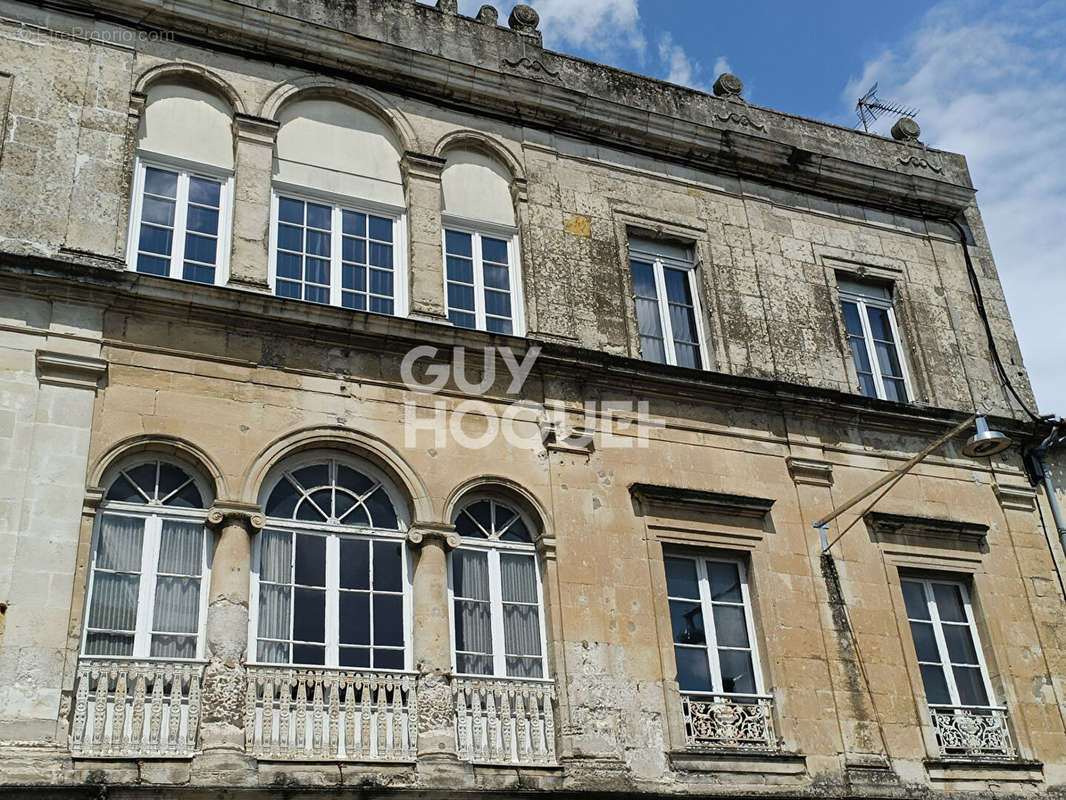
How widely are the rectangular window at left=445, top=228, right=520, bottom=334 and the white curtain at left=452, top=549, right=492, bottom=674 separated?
2.59 metres

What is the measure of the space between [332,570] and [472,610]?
139cm

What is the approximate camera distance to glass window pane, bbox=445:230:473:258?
13.8 m

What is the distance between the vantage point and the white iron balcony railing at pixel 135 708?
9.66 metres

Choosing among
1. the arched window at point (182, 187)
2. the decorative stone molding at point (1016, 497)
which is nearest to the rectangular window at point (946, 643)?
the decorative stone molding at point (1016, 497)

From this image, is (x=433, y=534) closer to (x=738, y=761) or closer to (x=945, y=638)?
(x=738, y=761)

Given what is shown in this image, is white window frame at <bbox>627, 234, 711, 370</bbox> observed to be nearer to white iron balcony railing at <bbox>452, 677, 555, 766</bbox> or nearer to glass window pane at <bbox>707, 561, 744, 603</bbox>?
glass window pane at <bbox>707, 561, 744, 603</bbox>

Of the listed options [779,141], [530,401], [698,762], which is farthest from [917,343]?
[698,762]

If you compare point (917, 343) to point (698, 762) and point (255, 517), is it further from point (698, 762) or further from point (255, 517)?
point (255, 517)

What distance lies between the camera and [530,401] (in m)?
12.9

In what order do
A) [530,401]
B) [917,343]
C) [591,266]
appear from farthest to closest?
[917,343], [591,266], [530,401]

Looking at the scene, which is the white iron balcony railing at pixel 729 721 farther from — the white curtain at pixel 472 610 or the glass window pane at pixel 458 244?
the glass window pane at pixel 458 244

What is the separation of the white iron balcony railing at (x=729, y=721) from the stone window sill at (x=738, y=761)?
10 cm

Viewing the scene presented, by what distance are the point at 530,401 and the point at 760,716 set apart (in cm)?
387

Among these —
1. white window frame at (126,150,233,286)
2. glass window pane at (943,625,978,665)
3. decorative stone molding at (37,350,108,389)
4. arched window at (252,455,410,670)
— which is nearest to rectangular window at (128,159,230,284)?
white window frame at (126,150,233,286)
